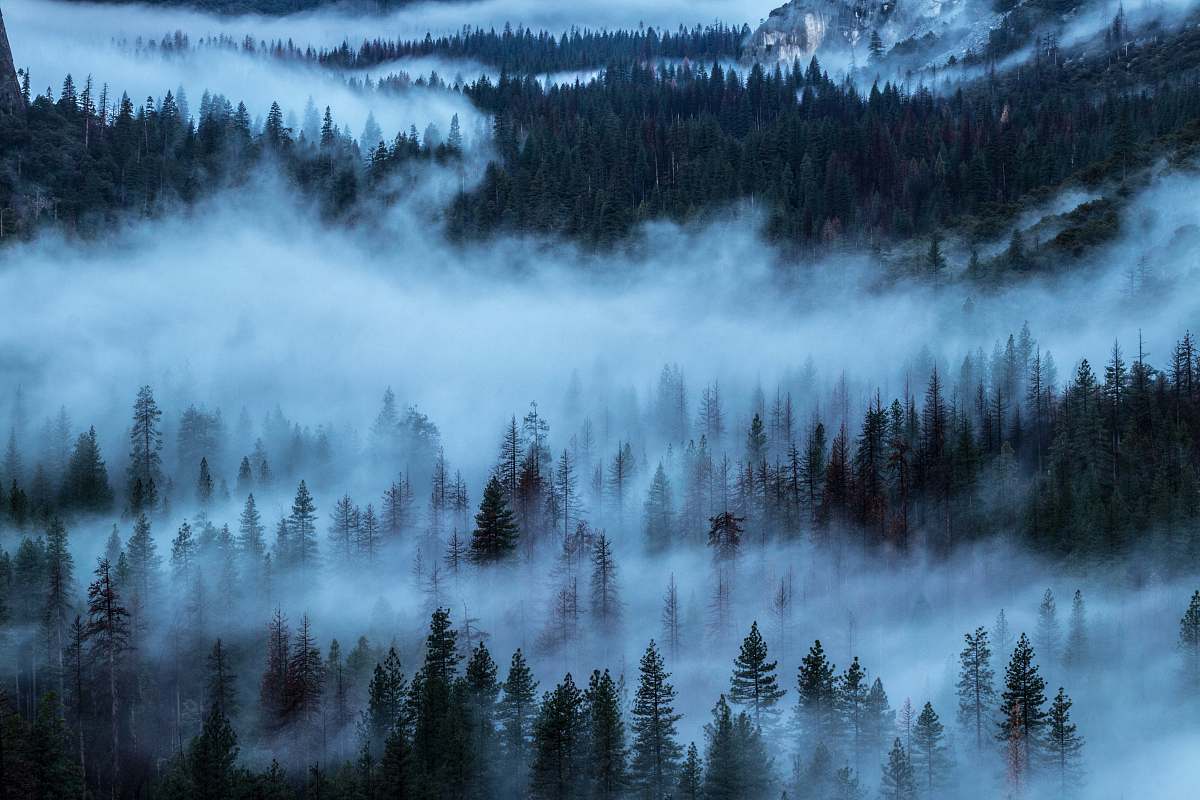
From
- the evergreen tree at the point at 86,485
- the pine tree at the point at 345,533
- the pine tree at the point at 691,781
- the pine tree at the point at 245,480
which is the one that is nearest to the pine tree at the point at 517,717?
the pine tree at the point at 691,781

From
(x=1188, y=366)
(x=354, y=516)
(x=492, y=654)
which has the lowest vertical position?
(x=492, y=654)

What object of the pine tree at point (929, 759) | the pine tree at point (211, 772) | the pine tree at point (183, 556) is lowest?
the pine tree at point (929, 759)

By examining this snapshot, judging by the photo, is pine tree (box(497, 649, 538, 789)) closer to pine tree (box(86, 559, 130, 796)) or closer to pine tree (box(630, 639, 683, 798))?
pine tree (box(630, 639, 683, 798))

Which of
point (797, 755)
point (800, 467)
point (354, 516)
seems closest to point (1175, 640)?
point (797, 755)

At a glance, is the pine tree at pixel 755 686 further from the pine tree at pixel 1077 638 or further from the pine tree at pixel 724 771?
the pine tree at pixel 1077 638

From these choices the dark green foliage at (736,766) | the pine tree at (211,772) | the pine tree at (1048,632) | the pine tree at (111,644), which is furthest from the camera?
the pine tree at (111,644)

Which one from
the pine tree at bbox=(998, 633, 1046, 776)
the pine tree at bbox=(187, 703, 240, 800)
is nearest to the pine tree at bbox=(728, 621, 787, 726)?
the pine tree at bbox=(998, 633, 1046, 776)

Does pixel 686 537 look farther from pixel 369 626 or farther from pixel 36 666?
pixel 36 666
